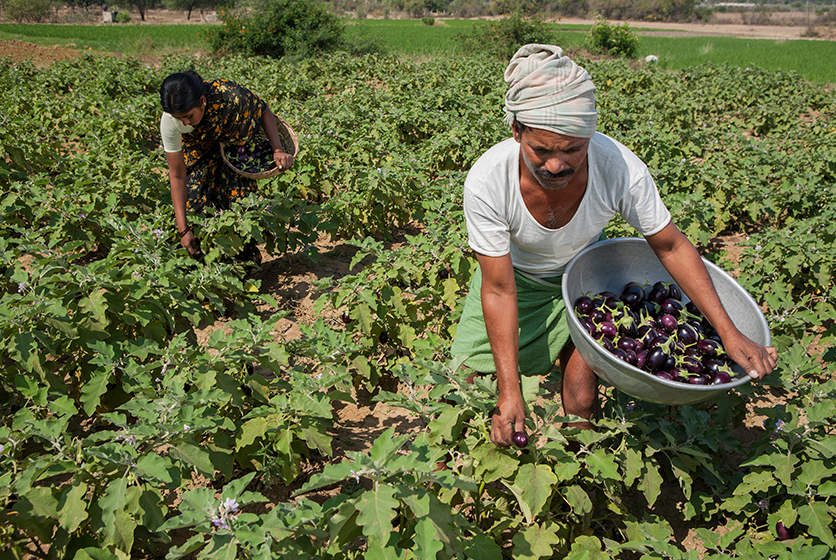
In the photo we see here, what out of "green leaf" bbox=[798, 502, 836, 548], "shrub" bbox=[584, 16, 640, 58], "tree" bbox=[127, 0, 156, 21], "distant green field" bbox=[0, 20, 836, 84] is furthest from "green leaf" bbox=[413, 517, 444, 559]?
"tree" bbox=[127, 0, 156, 21]

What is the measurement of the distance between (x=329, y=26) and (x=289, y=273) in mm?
16693

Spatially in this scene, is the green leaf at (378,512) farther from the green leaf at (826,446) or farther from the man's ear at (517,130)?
the green leaf at (826,446)

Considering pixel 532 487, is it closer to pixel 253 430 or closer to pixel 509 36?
pixel 253 430

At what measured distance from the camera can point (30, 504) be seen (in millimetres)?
1840

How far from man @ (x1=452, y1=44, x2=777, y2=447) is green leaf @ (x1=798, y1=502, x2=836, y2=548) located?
691 mm

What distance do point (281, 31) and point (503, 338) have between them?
1945cm

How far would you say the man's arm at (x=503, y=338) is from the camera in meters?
1.90

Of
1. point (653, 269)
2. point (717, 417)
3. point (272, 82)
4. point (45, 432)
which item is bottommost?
point (717, 417)

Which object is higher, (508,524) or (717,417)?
(717,417)

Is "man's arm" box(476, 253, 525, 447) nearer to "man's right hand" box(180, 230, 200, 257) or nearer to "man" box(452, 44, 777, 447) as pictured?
"man" box(452, 44, 777, 447)

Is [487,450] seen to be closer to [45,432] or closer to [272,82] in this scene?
[45,432]

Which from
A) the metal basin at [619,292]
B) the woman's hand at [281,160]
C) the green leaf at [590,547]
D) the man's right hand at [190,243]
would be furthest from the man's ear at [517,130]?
the man's right hand at [190,243]

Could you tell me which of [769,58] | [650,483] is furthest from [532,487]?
[769,58]

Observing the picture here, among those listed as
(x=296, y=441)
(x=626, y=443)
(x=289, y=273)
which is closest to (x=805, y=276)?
(x=626, y=443)
